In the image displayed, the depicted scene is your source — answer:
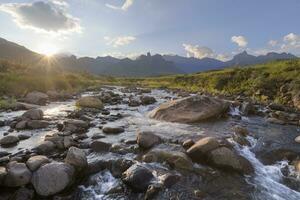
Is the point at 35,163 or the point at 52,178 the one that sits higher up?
the point at 35,163

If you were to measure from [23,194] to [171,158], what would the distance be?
662cm

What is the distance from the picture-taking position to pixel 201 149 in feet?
45.8

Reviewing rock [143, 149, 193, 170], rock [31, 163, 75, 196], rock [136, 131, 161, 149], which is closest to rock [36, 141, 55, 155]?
rock [31, 163, 75, 196]

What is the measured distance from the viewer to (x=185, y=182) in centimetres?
1148

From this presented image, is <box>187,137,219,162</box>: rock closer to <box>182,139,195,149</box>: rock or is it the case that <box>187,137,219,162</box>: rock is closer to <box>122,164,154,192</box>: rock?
<box>182,139,195,149</box>: rock

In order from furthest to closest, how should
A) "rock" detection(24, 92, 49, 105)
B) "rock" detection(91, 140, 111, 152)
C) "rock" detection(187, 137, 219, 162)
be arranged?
1. "rock" detection(24, 92, 49, 105)
2. "rock" detection(91, 140, 111, 152)
3. "rock" detection(187, 137, 219, 162)

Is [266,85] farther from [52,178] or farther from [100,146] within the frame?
[52,178]

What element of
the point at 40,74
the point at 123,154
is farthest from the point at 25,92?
the point at 123,154

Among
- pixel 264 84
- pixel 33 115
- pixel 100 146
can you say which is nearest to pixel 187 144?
pixel 100 146

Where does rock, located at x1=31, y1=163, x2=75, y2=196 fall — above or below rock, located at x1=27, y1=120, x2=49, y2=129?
above

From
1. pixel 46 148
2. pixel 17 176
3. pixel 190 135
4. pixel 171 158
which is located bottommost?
pixel 190 135

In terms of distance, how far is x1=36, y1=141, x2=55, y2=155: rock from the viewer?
14.2m

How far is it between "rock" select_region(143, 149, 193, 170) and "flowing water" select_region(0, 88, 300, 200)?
119 cm

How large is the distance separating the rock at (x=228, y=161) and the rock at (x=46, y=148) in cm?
840
